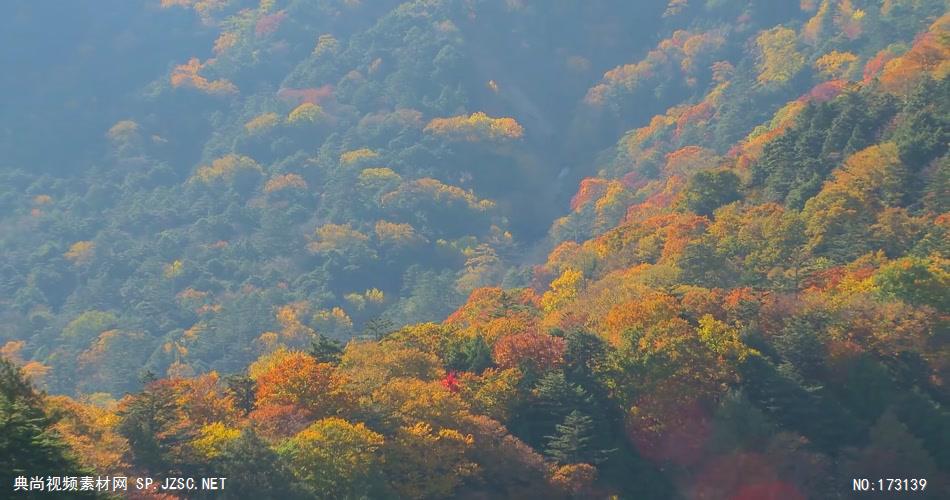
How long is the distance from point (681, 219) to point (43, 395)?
81499mm

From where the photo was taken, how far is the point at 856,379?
72875 mm

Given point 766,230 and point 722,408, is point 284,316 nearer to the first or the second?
point 766,230

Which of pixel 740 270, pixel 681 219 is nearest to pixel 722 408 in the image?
pixel 740 270

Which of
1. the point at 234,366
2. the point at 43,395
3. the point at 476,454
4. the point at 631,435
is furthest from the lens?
the point at 234,366

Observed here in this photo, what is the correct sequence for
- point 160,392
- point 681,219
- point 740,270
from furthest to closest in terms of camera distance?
point 681,219 < point 740,270 < point 160,392

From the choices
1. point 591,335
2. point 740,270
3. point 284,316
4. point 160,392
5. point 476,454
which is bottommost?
point 476,454

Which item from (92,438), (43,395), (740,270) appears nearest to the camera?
(43,395)

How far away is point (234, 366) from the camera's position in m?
179

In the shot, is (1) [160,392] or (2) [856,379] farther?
(2) [856,379]

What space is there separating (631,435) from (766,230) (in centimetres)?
3785

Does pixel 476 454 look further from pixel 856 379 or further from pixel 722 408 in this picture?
pixel 856 379

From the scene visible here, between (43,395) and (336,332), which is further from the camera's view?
(336,332)

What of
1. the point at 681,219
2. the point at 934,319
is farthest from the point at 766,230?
the point at 934,319

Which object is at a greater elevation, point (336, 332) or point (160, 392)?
point (336, 332)
